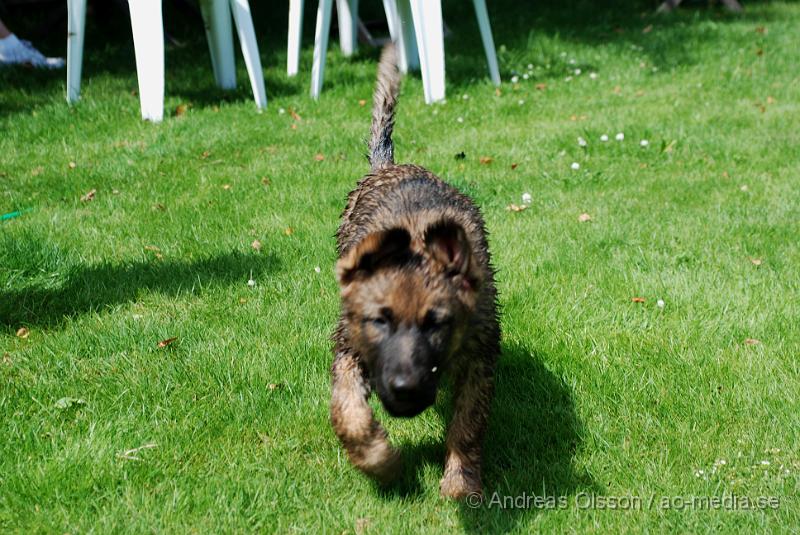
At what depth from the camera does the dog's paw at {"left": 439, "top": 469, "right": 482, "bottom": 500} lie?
3.43 m

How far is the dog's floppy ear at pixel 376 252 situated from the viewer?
3158mm

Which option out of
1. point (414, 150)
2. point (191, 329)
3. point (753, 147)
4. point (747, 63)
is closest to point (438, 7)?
point (414, 150)

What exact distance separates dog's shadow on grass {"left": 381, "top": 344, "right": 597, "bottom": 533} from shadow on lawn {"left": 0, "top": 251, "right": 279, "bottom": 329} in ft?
6.03

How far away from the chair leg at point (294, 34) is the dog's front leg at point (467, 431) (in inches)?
277

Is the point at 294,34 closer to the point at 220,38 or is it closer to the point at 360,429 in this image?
the point at 220,38

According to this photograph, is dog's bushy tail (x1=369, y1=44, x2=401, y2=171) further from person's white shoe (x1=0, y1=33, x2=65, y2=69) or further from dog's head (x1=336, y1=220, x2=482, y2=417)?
person's white shoe (x1=0, y1=33, x2=65, y2=69)

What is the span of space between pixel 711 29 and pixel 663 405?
10.5 metres

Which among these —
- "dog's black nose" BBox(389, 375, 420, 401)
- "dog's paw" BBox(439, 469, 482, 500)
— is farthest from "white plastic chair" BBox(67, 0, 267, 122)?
"dog's black nose" BBox(389, 375, 420, 401)

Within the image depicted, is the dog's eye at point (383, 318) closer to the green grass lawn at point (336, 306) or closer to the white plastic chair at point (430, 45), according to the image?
the green grass lawn at point (336, 306)

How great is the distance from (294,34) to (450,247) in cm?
729

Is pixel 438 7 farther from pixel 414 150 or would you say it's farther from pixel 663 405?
pixel 663 405

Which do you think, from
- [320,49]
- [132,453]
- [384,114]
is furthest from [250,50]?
[132,453]

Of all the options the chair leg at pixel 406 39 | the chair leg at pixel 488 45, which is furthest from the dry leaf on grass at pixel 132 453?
the chair leg at pixel 406 39

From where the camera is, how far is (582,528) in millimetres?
3223
